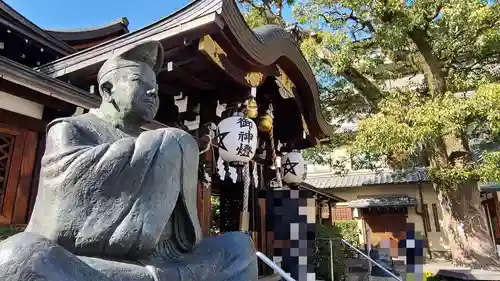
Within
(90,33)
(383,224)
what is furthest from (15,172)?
(383,224)

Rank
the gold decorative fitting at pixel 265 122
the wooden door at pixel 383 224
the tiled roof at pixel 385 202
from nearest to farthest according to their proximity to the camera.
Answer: the gold decorative fitting at pixel 265 122
the tiled roof at pixel 385 202
the wooden door at pixel 383 224

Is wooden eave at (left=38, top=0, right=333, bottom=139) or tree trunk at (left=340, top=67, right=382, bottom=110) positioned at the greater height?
tree trunk at (left=340, top=67, right=382, bottom=110)

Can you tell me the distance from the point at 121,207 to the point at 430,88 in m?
Result: 11.9

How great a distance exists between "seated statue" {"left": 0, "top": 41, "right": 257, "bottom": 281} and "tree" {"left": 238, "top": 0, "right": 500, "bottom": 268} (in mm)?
7821

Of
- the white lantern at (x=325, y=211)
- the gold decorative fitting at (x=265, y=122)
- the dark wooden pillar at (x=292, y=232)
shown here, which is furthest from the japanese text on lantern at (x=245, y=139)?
the white lantern at (x=325, y=211)

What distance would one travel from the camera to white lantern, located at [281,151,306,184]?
7.28 meters

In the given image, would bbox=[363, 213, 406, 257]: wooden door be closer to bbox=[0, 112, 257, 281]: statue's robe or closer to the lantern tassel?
the lantern tassel

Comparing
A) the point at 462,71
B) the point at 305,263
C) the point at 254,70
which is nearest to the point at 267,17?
the point at 462,71

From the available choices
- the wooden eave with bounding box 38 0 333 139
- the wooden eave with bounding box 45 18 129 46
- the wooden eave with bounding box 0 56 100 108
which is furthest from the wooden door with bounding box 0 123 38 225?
the wooden eave with bounding box 45 18 129 46

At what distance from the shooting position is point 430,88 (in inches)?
471

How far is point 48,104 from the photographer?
5000 millimetres

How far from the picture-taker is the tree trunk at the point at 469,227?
1121cm

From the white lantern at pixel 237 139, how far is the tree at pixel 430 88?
5.43 meters

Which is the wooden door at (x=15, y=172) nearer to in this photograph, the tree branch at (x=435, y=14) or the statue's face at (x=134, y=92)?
the statue's face at (x=134, y=92)
